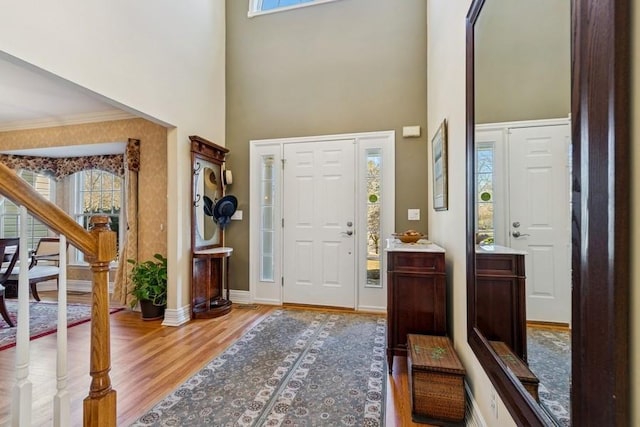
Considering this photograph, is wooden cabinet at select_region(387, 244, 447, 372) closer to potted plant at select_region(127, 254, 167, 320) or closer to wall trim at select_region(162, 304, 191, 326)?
wall trim at select_region(162, 304, 191, 326)

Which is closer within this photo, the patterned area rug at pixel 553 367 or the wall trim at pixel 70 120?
the patterned area rug at pixel 553 367

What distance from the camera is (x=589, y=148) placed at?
24.4 inches

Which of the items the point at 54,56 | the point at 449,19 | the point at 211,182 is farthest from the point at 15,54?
the point at 449,19

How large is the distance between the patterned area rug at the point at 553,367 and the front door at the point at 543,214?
49mm

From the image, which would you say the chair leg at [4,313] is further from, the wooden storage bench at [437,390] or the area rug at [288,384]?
the wooden storage bench at [437,390]

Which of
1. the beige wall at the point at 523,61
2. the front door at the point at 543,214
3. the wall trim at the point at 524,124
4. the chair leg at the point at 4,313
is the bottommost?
the chair leg at the point at 4,313

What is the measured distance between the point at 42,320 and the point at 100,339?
3.22m

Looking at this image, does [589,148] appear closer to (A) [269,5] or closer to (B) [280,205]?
(B) [280,205]

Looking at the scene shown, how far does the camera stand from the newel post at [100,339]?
3.59 feet

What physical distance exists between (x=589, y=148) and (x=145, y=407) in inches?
93.9

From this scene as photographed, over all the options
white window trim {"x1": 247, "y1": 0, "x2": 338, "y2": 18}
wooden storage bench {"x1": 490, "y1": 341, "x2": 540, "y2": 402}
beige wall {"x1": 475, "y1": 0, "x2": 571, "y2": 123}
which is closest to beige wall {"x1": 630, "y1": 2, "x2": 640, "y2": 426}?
beige wall {"x1": 475, "y1": 0, "x2": 571, "y2": 123}

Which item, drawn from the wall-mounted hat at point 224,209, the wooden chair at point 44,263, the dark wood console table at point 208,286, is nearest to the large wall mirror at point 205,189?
the wall-mounted hat at point 224,209

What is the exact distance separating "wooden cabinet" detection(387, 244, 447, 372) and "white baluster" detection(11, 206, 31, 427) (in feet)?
6.30

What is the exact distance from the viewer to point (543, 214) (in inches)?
34.4
